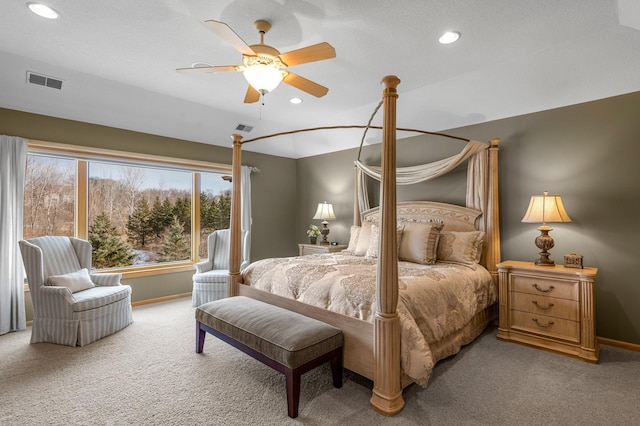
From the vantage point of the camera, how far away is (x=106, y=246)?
14.6ft

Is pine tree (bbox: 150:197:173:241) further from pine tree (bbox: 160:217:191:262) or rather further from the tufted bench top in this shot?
the tufted bench top

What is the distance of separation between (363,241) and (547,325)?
207 cm

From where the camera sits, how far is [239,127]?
5.12 m

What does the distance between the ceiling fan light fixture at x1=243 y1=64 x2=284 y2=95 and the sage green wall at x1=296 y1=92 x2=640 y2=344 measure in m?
2.86

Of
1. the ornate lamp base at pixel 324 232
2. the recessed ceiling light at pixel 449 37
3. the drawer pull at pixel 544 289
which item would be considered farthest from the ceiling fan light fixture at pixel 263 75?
the ornate lamp base at pixel 324 232

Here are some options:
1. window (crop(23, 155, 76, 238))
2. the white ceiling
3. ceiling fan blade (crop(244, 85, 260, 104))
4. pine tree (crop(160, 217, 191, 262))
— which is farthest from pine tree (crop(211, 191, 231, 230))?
ceiling fan blade (crop(244, 85, 260, 104))

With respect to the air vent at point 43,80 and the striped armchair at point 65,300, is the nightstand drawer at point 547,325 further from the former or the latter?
the air vent at point 43,80

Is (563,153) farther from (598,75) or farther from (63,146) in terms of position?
(63,146)

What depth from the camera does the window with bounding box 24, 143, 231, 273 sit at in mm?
3998

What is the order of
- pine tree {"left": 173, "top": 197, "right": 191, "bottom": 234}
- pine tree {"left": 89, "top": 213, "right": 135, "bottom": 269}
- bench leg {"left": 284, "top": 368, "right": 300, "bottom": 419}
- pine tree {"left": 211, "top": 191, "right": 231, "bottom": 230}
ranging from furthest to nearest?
pine tree {"left": 211, "top": 191, "right": 231, "bottom": 230} < pine tree {"left": 173, "top": 197, "right": 191, "bottom": 234} < pine tree {"left": 89, "top": 213, "right": 135, "bottom": 269} < bench leg {"left": 284, "top": 368, "right": 300, "bottom": 419}

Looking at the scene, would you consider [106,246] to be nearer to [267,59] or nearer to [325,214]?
[325,214]

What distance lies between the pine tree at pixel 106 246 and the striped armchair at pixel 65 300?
0.66 metres

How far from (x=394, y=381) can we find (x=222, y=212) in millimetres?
4305

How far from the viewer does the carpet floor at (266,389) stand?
6.64 ft
